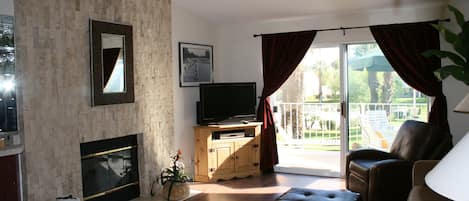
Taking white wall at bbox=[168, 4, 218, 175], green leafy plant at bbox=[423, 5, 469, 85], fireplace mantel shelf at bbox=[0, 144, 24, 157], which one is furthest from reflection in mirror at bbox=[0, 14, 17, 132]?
green leafy plant at bbox=[423, 5, 469, 85]

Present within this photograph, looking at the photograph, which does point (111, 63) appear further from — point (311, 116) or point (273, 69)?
point (311, 116)

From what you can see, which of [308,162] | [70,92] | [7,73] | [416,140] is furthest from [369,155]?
[7,73]

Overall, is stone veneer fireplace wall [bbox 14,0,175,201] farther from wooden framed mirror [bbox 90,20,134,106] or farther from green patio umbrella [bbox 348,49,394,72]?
green patio umbrella [bbox 348,49,394,72]

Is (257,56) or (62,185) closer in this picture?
(62,185)

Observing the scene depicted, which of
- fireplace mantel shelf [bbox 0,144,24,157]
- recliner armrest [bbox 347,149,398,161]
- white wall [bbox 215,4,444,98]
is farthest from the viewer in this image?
white wall [bbox 215,4,444,98]

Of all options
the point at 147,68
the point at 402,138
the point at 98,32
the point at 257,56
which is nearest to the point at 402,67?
the point at 402,138

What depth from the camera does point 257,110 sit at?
6.49 meters

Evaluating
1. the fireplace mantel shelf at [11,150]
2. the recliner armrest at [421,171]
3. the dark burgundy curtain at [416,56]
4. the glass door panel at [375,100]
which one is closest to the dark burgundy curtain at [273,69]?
the glass door panel at [375,100]

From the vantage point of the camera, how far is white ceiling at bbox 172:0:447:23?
541 centimetres

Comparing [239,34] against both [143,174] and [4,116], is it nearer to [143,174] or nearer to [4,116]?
[143,174]

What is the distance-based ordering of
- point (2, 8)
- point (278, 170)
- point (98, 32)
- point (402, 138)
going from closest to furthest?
point (2, 8) → point (98, 32) → point (402, 138) → point (278, 170)

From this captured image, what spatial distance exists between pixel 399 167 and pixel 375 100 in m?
1.68

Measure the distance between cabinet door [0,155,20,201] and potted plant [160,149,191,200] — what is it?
1.73m

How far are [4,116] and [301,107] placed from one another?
412 cm
